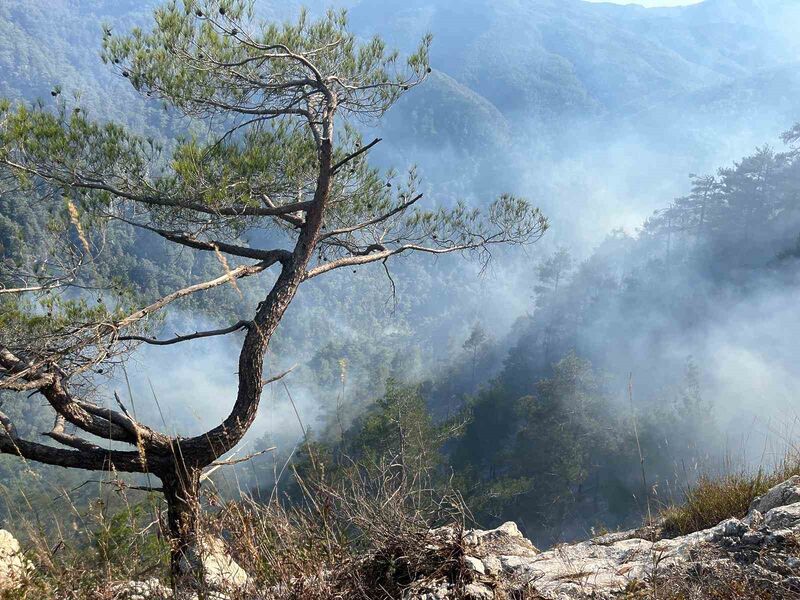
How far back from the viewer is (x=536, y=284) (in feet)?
215

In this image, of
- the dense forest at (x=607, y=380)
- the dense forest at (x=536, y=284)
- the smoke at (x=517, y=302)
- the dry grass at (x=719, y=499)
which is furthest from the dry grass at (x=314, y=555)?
the dense forest at (x=607, y=380)

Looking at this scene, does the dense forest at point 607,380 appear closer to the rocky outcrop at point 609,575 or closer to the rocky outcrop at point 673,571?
the rocky outcrop at point 673,571

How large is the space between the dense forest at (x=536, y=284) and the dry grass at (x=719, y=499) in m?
0.16

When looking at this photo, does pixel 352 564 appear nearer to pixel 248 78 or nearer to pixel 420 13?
pixel 248 78

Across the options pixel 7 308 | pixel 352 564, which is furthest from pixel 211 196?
pixel 352 564

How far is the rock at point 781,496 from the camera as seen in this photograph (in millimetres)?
2450

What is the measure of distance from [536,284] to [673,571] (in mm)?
65229

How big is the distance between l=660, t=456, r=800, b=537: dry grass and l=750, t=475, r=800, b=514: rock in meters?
0.26

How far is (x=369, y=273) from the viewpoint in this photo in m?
89.6

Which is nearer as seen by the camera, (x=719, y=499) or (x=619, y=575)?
(x=619, y=575)

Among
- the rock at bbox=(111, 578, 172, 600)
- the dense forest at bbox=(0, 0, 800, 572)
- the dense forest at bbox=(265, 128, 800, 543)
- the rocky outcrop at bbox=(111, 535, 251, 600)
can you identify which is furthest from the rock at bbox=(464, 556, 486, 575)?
the dense forest at bbox=(265, 128, 800, 543)

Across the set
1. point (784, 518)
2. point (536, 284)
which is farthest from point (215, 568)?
point (536, 284)

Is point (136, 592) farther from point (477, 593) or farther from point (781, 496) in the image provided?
point (781, 496)

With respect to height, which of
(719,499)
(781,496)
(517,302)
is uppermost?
(517,302)
